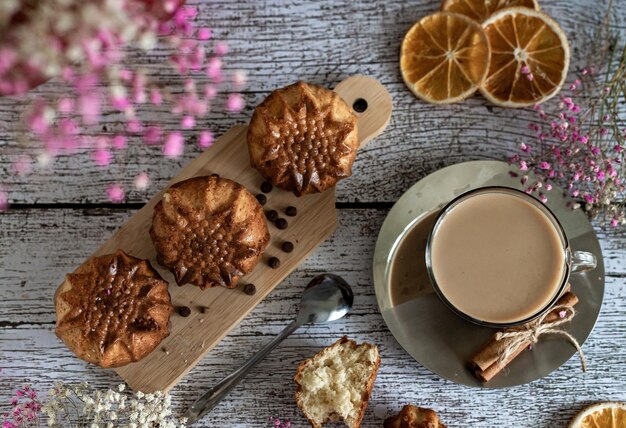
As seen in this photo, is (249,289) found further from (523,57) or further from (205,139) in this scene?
(523,57)

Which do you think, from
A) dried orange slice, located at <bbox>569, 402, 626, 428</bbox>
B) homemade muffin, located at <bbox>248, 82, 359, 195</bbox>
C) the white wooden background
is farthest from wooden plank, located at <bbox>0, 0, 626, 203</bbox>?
dried orange slice, located at <bbox>569, 402, 626, 428</bbox>

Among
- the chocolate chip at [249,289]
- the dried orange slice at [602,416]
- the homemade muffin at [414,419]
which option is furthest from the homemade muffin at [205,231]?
the dried orange slice at [602,416]

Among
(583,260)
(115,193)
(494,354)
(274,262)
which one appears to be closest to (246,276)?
(274,262)

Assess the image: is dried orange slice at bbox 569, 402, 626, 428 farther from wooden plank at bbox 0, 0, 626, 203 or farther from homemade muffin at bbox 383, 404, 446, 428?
wooden plank at bbox 0, 0, 626, 203

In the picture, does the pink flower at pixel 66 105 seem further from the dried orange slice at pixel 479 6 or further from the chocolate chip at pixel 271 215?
the dried orange slice at pixel 479 6

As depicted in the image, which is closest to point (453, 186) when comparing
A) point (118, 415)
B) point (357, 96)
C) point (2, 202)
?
point (357, 96)

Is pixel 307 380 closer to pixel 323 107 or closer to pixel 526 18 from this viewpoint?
pixel 323 107
